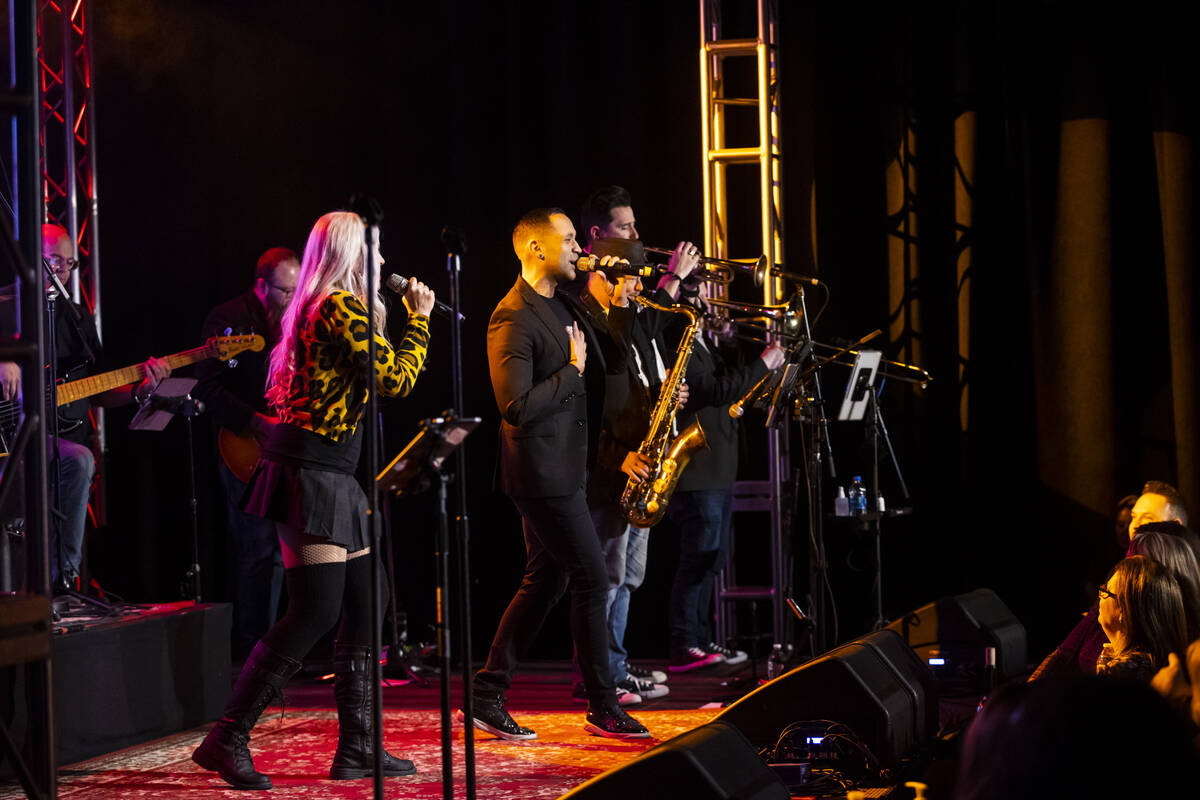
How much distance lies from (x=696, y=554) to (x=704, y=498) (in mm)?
288

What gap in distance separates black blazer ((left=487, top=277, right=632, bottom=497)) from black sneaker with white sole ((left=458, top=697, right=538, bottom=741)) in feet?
2.68

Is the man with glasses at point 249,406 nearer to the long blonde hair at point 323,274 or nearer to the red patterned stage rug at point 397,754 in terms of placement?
the red patterned stage rug at point 397,754

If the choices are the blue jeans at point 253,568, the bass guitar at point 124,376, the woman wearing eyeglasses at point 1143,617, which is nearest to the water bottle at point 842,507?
the woman wearing eyeglasses at point 1143,617

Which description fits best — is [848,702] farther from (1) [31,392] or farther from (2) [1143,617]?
(1) [31,392]

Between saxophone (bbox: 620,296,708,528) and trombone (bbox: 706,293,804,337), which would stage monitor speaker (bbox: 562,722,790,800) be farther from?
trombone (bbox: 706,293,804,337)

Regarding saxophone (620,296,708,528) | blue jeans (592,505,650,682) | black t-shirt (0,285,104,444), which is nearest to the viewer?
saxophone (620,296,708,528)

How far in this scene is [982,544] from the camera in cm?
639

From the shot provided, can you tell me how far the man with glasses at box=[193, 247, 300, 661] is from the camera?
6.21 m

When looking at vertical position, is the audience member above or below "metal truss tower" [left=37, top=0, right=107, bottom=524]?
below

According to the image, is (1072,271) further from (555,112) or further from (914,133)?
(555,112)

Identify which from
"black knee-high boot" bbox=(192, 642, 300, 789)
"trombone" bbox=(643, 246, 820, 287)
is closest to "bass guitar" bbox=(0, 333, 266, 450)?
"trombone" bbox=(643, 246, 820, 287)

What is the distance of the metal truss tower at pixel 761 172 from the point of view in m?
6.17

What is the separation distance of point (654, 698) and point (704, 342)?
178 centimetres

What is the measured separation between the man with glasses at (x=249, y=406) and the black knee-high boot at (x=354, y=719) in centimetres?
216
